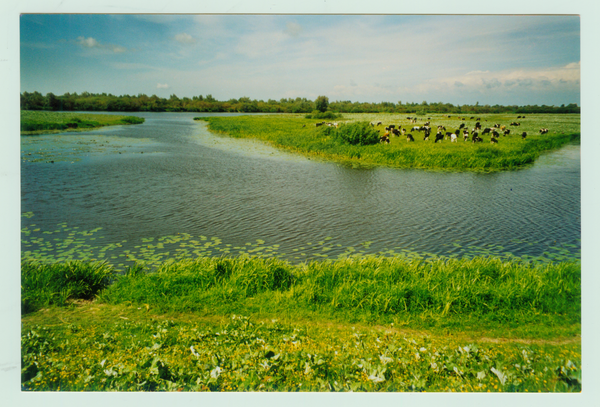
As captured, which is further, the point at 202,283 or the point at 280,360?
the point at 202,283

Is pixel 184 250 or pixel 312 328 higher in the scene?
pixel 184 250

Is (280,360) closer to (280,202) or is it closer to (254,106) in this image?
(280,202)

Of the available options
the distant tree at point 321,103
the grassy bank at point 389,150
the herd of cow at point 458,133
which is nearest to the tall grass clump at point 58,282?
the distant tree at point 321,103

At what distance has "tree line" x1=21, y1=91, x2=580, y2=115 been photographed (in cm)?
725

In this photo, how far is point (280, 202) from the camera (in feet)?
27.4

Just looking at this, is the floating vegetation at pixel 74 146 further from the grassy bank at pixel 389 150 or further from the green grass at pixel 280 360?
the green grass at pixel 280 360

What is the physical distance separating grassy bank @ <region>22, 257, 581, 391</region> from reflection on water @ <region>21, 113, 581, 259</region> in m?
1.12

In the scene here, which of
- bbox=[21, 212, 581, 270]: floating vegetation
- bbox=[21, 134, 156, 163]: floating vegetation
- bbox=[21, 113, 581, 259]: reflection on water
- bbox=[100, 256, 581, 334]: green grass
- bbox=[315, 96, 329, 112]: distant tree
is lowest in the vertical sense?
bbox=[100, 256, 581, 334]: green grass

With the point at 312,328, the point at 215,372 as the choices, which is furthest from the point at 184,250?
the point at 215,372

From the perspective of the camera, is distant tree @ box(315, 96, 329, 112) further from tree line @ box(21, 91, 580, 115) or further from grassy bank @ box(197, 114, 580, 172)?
grassy bank @ box(197, 114, 580, 172)

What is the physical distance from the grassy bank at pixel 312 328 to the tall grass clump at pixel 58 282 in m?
0.02


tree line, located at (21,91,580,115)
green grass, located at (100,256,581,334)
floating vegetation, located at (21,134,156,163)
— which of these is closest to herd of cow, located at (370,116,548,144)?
tree line, located at (21,91,580,115)

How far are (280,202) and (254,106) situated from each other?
2.23m

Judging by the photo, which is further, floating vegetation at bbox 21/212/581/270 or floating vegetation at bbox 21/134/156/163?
floating vegetation at bbox 21/134/156/163
